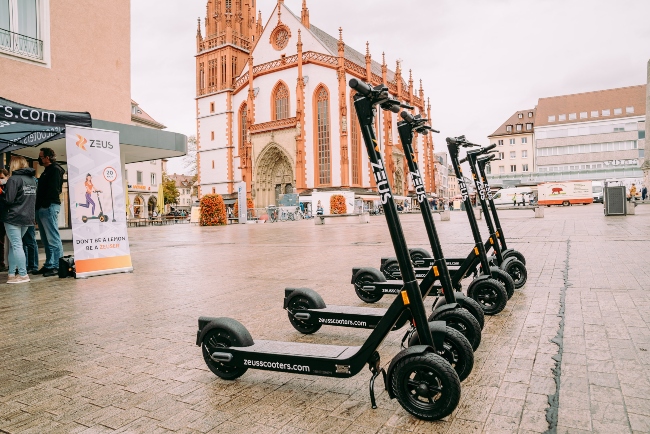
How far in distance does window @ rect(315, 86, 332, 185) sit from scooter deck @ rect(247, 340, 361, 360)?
45934mm

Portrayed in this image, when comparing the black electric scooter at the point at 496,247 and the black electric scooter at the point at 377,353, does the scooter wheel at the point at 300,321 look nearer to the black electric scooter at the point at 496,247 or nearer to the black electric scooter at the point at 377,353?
the black electric scooter at the point at 377,353

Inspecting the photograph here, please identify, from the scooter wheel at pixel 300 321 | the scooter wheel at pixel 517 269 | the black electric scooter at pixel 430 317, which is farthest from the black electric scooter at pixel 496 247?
the scooter wheel at pixel 300 321

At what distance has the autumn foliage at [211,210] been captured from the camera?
31094 mm

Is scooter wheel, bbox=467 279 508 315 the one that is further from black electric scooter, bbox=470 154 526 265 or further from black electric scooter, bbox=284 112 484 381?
black electric scooter, bbox=470 154 526 265

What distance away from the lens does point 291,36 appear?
52.1 meters

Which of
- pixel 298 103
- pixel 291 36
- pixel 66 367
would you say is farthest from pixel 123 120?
pixel 291 36

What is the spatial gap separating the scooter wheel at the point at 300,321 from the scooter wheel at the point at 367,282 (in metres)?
1.19

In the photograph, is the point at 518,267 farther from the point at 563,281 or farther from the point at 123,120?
the point at 123,120

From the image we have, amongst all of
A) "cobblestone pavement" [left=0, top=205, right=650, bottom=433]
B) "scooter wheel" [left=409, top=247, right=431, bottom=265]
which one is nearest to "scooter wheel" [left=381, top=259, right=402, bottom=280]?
"scooter wheel" [left=409, top=247, right=431, bottom=265]

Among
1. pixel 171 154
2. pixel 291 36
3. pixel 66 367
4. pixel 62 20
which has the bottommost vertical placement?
pixel 66 367

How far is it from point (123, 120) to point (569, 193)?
49900mm

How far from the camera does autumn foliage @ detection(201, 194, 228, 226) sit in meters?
31.1

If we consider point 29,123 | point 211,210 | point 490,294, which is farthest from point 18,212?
point 211,210

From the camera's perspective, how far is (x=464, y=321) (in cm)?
287
